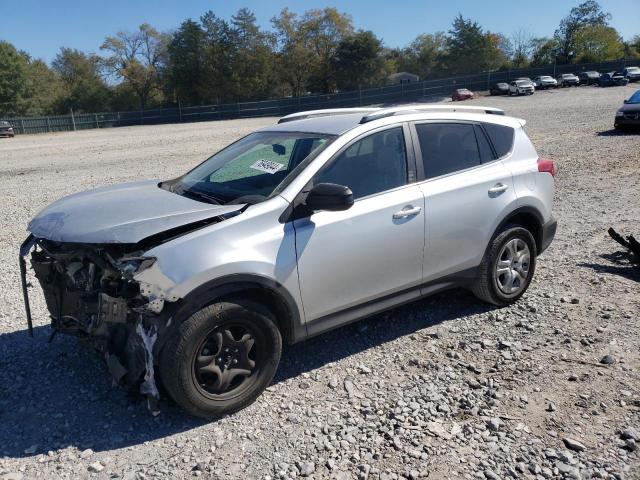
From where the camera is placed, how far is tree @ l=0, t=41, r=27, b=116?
214 feet

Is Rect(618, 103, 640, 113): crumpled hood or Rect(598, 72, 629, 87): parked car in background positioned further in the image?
→ Rect(598, 72, 629, 87): parked car in background

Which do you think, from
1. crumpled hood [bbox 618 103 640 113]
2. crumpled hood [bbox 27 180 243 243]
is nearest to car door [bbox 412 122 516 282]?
crumpled hood [bbox 27 180 243 243]

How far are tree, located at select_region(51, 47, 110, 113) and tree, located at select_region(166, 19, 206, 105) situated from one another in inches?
383

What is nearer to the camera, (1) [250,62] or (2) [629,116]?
(2) [629,116]

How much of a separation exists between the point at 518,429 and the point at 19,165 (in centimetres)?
1998

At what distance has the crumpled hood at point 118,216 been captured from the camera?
3389 mm

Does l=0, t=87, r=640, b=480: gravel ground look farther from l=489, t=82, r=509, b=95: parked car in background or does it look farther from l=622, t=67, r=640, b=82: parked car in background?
l=622, t=67, r=640, b=82: parked car in background

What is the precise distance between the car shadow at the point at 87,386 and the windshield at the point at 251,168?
1376mm

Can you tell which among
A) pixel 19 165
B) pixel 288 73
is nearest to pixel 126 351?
A: pixel 19 165

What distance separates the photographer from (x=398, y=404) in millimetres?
3688

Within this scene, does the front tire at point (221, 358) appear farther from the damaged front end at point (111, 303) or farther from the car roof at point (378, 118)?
the car roof at point (378, 118)

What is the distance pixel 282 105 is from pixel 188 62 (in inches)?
817

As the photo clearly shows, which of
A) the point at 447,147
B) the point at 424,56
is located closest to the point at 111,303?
the point at 447,147

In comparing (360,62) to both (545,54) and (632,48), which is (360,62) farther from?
(632,48)
